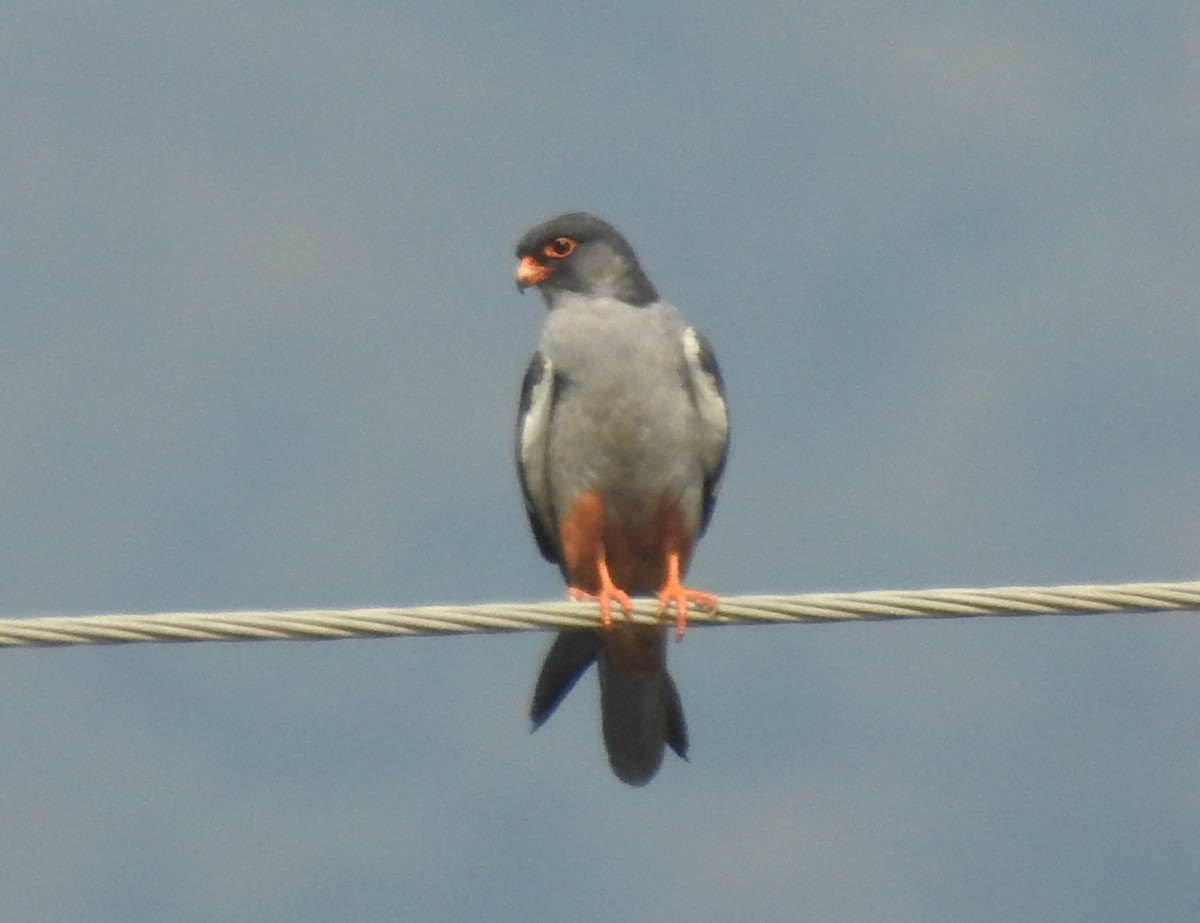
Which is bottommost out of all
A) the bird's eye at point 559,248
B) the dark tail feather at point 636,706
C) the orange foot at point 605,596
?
the dark tail feather at point 636,706

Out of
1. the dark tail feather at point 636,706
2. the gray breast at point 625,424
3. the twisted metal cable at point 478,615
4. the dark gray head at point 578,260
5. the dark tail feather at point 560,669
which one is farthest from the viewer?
the dark gray head at point 578,260

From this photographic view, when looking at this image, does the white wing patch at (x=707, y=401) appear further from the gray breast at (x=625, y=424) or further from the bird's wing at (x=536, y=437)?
the bird's wing at (x=536, y=437)

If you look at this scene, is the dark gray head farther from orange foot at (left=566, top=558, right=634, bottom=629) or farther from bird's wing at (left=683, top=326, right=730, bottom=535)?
orange foot at (left=566, top=558, right=634, bottom=629)

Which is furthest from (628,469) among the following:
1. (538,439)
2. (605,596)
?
(605,596)

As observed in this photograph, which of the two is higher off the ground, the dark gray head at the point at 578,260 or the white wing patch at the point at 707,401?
the dark gray head at the point at 578,260

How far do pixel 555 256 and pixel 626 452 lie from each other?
1263 millimetres

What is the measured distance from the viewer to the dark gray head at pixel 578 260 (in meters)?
10.6

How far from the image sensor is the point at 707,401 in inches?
400

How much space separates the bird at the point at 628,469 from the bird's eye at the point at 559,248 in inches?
21.3

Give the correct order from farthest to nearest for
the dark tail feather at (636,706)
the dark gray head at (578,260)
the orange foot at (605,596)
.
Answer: the dark gray head at (578,260), the dark tail feather at (636,706), the orange foot at (605,596)

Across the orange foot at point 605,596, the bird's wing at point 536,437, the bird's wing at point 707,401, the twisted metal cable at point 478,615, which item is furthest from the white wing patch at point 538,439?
the twisted metal cable at point 478,615

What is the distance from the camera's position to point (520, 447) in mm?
10297

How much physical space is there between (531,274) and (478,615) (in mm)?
3800

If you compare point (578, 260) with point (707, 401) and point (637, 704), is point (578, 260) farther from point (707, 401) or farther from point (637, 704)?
point (637, 704)
